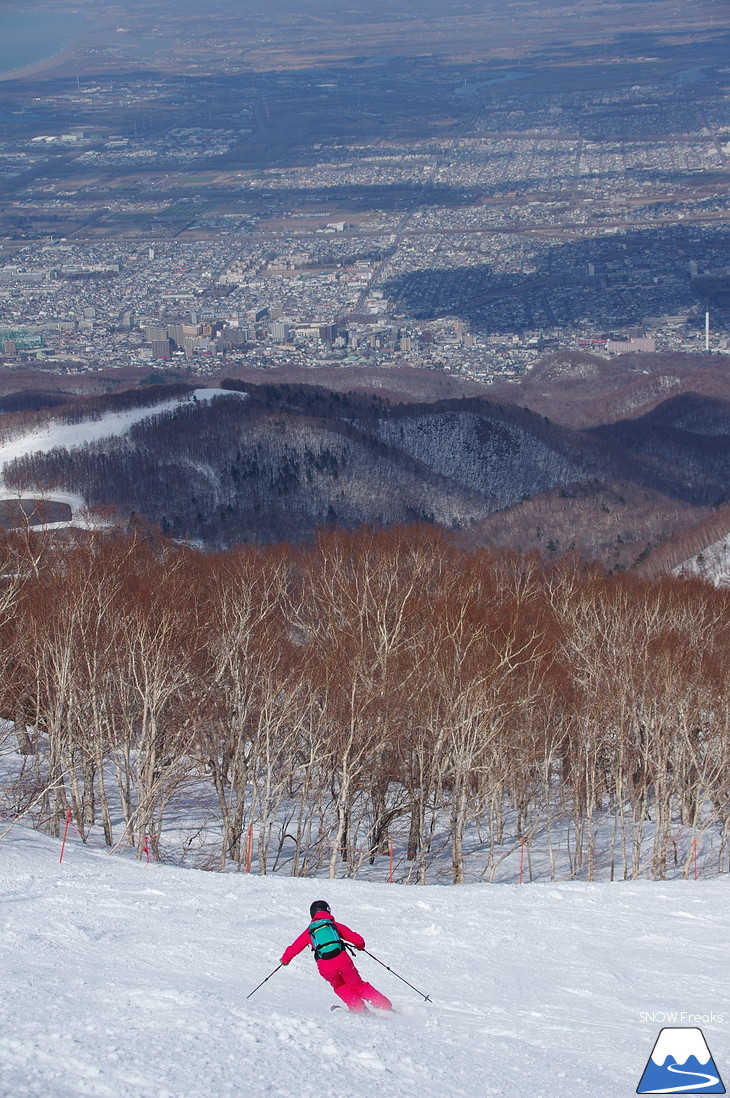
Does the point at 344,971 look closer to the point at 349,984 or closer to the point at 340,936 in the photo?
the point at 349,984

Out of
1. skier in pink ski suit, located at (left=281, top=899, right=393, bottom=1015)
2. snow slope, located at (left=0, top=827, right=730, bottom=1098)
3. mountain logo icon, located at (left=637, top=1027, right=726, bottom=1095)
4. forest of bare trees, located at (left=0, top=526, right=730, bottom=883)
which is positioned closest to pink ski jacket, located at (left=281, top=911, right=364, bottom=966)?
skier in pink ski suit, located at (left=281, top=899, right=393, bottom=1015)

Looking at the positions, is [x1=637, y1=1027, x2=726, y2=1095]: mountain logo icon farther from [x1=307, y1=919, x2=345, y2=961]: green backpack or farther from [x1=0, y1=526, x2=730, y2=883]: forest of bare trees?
[x1=0, y1=526, x2=730, y2=883]: forest of bare trees

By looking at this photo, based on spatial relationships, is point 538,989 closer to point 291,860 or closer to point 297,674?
point 297,674

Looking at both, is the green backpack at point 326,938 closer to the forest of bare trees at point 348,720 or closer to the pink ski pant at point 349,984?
the pink ski pant at point 349,984

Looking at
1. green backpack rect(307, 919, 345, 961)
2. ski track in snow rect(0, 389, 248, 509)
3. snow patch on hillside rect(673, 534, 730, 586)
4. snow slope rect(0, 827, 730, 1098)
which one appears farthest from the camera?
ski track in snow rect(0, 389, 248, 509)

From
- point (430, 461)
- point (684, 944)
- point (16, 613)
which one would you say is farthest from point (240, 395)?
point (684, 944)

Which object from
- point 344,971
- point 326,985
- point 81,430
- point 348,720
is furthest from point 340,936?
point 81,430
